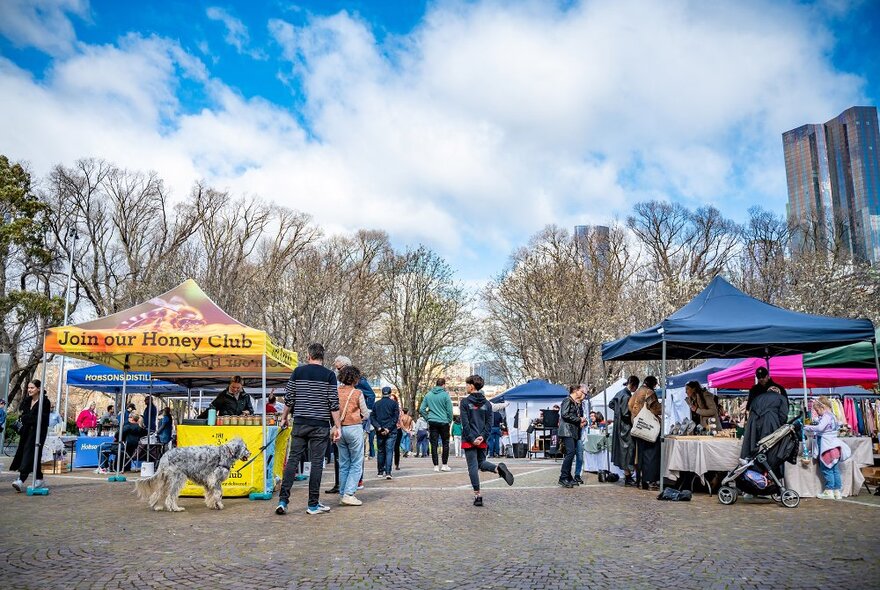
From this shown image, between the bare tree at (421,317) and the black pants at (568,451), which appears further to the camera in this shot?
the bare tree at (421,317)

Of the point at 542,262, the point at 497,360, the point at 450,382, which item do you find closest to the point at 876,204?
the point at 542,262

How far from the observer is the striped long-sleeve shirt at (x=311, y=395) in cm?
862

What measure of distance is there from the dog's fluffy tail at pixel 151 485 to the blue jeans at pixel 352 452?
7.76 feet

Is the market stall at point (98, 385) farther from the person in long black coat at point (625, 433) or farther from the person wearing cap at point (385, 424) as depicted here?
the person in long black coat at point (625, 433)

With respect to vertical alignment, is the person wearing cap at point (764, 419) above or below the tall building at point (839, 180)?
below

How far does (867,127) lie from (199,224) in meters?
42.0

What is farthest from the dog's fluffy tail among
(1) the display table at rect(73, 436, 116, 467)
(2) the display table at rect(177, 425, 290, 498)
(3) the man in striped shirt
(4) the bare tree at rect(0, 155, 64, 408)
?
(4) the bare tree at rect(0, 155, 64, 408)

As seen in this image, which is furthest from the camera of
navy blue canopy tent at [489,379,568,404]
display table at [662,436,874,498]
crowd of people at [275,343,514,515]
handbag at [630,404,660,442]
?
navy blue canopy tent at [489,379,568,404]

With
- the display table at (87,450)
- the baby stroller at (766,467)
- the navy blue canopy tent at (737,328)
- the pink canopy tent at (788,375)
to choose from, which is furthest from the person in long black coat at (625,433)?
the display table at (87,450)

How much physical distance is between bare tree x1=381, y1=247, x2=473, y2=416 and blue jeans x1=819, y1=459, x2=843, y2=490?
3386cm

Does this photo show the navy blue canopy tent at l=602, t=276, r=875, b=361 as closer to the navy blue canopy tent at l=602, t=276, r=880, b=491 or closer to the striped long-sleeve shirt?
the navy blue canopy tent at l=602, t=276, r=880, b=491

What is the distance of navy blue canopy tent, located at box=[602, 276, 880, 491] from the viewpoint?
10578 millimetres

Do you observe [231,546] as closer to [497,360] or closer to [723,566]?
[723,566]

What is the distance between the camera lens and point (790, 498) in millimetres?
9258
